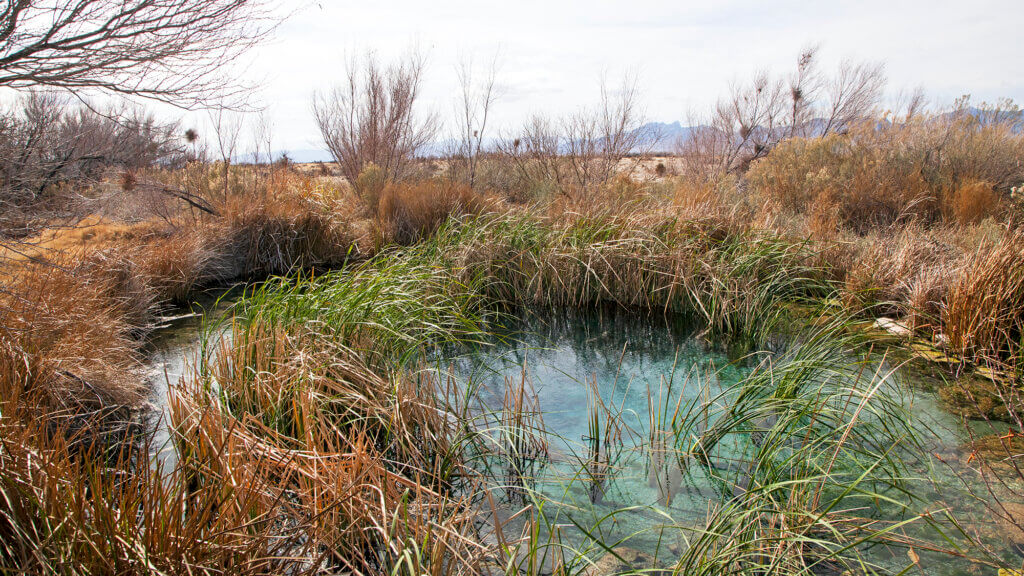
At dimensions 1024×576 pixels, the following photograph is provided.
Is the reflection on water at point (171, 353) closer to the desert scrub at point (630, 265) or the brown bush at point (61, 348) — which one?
the brown bush at point (61, 348)

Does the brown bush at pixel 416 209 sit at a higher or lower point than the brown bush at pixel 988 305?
higher

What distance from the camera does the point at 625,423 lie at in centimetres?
290

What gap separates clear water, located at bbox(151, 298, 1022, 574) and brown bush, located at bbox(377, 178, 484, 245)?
268 centimetres

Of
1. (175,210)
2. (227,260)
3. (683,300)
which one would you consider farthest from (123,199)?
(683,300)

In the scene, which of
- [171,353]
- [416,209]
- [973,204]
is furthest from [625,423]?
[973,204]

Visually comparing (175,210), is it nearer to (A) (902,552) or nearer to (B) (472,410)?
(B) (472,410)

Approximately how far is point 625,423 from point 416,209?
5.18 metres

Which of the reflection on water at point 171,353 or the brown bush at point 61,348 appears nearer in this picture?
the brown bush at point 61,348

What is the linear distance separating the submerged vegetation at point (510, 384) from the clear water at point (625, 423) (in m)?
0.02

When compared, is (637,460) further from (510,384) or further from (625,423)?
(510,384)

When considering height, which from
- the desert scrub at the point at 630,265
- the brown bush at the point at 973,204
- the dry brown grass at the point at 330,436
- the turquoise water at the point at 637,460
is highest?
the brown bush at the point at 973,204

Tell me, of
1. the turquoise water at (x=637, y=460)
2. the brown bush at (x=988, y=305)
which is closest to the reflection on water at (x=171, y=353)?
the turquoise water at (x=637, y=460)

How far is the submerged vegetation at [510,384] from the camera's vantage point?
5.56ft

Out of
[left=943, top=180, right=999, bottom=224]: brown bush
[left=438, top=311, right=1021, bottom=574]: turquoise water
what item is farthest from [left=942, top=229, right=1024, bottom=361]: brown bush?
[left=943, top=180, right=999, bottom=224]: brown bush
